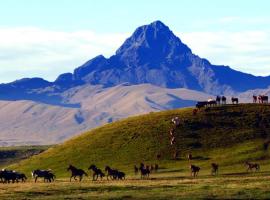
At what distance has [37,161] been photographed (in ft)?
422

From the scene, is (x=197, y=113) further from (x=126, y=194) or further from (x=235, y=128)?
(x=126, y=194)

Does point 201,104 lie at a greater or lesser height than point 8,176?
greater

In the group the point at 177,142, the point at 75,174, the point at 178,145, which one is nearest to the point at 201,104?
the point at 177,142

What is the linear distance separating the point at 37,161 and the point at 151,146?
75.7ft

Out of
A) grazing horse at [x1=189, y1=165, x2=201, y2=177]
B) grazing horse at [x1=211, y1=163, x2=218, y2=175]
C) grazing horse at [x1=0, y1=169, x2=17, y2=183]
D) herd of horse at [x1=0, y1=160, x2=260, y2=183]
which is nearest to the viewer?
grazing horse at [x1=0, y1=169, x2=17, y2=183]

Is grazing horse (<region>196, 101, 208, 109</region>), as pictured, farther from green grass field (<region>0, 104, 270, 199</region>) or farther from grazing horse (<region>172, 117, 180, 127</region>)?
grazing horse (<region>172, 117, 180, 127</region>)

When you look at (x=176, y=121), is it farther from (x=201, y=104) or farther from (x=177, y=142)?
(x=201, y=104)

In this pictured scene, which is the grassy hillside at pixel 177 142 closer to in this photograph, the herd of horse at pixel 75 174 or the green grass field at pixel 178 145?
the green grass field at pixel 178 145

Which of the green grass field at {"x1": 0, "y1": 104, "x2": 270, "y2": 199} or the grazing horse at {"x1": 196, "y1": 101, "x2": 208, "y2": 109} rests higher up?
the grazing horse at {"x1": 196, "y1": 101, "x2": 208, "y2": 109}

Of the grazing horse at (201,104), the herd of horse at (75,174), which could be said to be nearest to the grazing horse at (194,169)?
the herd of horse at (75,174)

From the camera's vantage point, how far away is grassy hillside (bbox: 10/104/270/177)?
371 ft

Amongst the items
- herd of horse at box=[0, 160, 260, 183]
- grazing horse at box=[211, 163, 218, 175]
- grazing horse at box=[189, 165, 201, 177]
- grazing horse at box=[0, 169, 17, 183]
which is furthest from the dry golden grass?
grazing horse at box=[211, 163, 218, 175]

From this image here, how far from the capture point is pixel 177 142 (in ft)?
404

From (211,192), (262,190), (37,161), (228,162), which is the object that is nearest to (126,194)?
(211,192)
